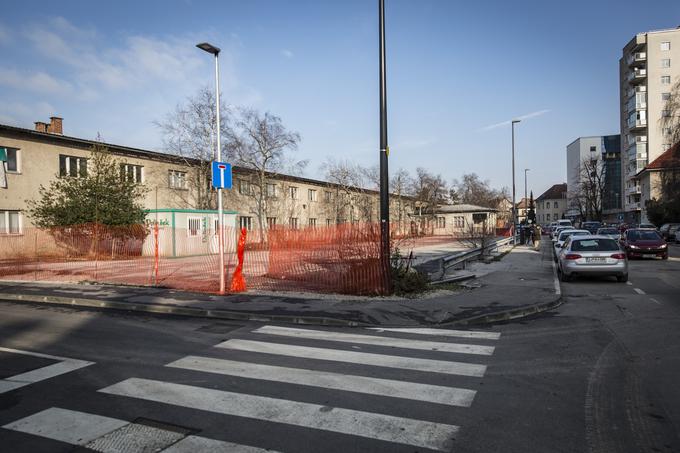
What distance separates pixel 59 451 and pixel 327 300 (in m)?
7.23

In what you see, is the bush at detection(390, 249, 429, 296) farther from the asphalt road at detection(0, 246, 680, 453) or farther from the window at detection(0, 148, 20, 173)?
the window at detection(0, 148, 20, 173)

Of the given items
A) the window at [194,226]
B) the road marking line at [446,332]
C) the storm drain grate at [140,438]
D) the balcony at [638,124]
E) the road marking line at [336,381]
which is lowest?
the road marking line at [446,332]

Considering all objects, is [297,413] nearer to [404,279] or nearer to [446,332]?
[446,332]

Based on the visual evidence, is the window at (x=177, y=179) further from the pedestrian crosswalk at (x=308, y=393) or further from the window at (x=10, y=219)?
the pedestrian crosswalk at (x=308, y=393)

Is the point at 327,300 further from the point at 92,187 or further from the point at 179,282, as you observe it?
the point at 92,187

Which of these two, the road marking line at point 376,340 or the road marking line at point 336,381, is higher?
the road marking line at point 336,381

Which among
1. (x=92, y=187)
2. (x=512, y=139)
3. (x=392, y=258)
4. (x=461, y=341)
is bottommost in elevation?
(x=461, y=341)

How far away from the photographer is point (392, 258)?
1158 centimetres

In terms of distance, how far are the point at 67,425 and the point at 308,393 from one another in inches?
84.8

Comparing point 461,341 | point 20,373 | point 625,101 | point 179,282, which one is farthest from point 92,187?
point 625,101

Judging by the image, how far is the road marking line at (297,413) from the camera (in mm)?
3609

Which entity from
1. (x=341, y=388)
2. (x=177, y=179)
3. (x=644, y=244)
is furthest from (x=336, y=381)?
(x=177, y=179)

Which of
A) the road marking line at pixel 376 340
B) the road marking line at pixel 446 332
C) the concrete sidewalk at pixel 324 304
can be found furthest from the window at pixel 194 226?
the road marking line at pixel 446 332

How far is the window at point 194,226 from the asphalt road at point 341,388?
20.7 meters
